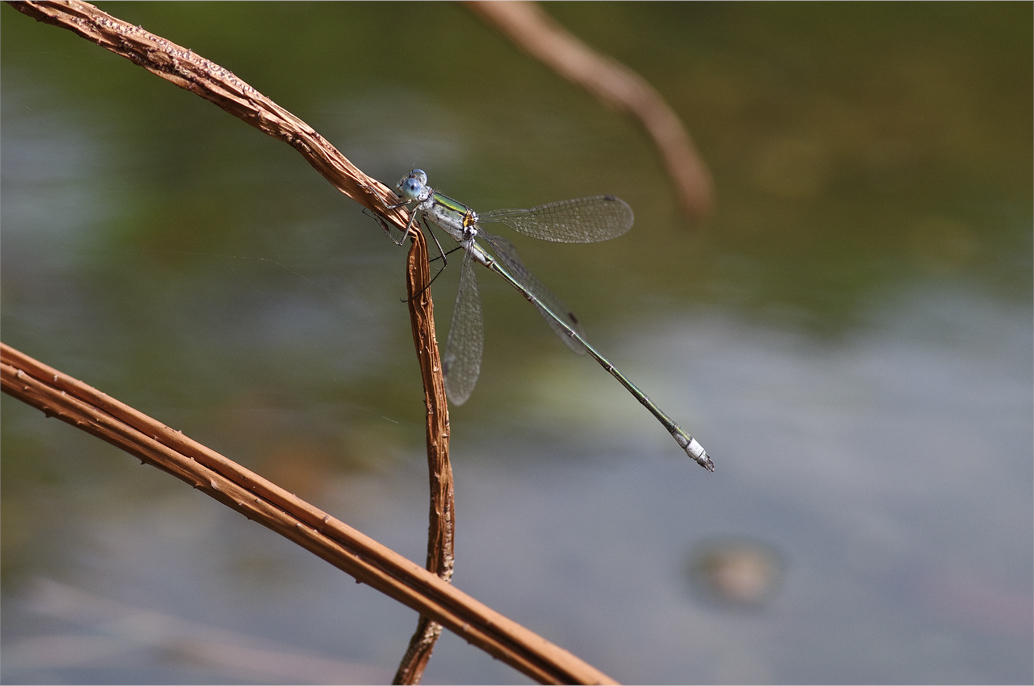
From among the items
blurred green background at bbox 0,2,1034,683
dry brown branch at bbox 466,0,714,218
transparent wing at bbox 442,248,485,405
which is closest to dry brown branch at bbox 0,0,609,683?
transparent wing at bbox 442,248,485,405

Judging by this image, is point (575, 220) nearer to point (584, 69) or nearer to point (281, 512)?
point (584, 69)

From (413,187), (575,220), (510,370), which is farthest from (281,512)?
(510,370)

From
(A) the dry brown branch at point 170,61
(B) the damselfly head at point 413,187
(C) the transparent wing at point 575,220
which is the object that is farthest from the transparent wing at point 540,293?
(A) the dry brown branch at point 170,61

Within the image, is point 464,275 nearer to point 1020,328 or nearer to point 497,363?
point 497,363

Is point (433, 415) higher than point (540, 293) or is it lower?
lower

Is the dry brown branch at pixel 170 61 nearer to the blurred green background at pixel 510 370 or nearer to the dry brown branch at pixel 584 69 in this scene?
the dry brown branch at pixel 584 69

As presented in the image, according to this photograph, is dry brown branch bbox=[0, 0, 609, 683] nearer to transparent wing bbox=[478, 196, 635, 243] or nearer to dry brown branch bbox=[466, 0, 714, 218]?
dry brown branch bbox=[466, 0, 714, 218]
